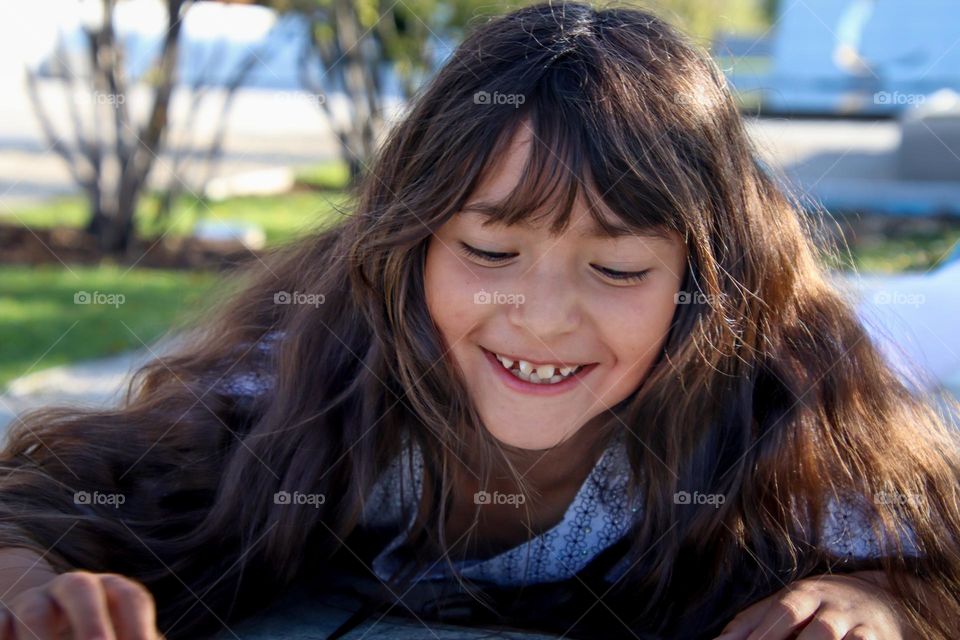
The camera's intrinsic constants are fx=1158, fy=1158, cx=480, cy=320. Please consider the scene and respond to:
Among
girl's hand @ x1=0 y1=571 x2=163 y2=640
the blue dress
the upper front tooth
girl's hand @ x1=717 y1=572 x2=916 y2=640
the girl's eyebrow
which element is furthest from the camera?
the blue dress

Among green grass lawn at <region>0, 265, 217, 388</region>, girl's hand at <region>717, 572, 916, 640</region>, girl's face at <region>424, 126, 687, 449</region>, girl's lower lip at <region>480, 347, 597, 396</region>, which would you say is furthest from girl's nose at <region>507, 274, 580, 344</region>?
green grass lawn at <region>0, 265, 217, 388</region>

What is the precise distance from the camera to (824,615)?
160 cm

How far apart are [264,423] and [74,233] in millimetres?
5217

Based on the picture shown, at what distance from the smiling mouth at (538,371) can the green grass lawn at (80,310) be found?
250 centimetres

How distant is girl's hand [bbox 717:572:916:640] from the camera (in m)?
1.57

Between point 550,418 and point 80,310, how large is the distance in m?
3.86

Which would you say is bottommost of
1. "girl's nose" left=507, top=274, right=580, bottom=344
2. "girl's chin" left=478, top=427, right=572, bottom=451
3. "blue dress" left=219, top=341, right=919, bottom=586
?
"blue dress" left=219, top=341, right=919, bottom=586

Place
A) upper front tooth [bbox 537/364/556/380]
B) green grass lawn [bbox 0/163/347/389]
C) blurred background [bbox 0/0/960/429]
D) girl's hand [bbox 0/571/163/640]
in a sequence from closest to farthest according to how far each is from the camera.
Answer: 1. girl's hand [bbox 0/571/163/640]
2. upper front tooth [bbox 537/364/556/380]
3. blurred background [bbox 0/0/960/429]
4. green grass lawn [bbox 0/163/347/389]

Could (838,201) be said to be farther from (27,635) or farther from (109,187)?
(27,635)

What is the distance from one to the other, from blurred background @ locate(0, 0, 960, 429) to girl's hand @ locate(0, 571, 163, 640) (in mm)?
1050

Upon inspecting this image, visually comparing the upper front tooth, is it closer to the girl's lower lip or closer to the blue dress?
the girl's lower lip

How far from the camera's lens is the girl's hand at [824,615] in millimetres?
1574

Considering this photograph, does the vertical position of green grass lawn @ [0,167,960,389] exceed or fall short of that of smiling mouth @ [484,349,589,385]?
it exceeds it

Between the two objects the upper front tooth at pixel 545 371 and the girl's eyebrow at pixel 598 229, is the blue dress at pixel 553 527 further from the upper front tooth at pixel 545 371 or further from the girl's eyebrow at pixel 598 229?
the girl's eyebrow at pixel 598 229
